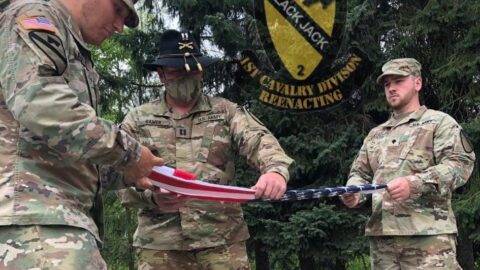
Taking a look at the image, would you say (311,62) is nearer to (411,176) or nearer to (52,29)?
(411,176)

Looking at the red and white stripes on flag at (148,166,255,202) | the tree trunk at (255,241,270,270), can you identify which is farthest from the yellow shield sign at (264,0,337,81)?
the red and white stripes on flag at (148,166,255,202)

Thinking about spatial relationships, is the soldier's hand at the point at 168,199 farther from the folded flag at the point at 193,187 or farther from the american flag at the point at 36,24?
the american flag at the point at 36,24

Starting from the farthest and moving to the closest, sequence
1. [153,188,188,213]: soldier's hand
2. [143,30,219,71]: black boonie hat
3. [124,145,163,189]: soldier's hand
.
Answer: [143,30,219,71]: black boonie hat, [153,188,188,213]: soldier's hand, [124,145,163,189]: soldier's hand

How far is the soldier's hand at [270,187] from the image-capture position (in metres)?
3.17

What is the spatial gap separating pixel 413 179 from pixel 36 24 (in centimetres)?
249

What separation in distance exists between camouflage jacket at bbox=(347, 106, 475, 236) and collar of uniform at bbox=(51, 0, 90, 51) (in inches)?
89.2

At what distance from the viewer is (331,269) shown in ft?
26.1

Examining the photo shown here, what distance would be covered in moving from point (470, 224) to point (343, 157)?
170 centimetres

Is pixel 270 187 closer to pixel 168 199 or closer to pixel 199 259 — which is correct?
pixel 168 199

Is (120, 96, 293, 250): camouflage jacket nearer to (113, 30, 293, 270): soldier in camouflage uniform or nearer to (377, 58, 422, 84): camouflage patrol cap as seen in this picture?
(113, 30, 293, 270): soldier in camouflage uniform

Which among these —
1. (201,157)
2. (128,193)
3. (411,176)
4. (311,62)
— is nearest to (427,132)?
(411,176)

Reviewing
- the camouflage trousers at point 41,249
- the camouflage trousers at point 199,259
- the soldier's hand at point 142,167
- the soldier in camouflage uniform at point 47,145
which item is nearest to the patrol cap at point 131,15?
the soldier in camouflage uniform at point 47,145

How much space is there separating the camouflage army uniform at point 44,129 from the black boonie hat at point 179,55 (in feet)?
4.73

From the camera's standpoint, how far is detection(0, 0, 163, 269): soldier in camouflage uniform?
6.70 ft
